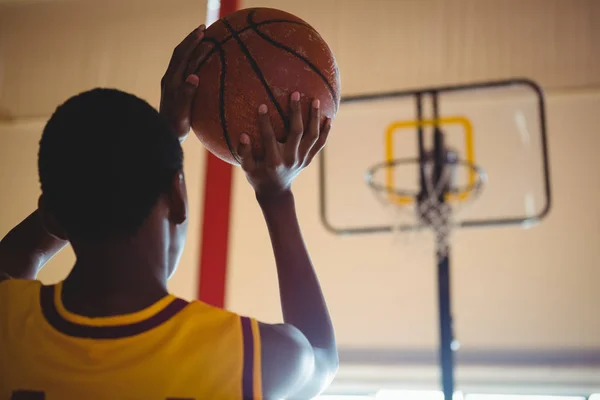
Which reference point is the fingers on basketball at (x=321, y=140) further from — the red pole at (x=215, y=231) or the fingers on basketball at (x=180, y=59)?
the red pole at (x=215, y=231)

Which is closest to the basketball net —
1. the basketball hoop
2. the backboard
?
the basketball hoop

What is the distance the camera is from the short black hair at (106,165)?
24.9 inches

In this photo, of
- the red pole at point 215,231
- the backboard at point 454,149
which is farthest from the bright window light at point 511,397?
the red pole at point 215,231

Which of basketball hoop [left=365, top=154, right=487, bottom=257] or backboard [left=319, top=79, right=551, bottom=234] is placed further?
backboard [left=319, top=79, right=551, bottom=234]

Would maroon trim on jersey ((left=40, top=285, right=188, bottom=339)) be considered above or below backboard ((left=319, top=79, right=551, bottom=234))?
below

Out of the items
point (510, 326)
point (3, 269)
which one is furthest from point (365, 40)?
point (3, 269)

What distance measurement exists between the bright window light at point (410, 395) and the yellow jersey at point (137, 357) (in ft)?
9.30

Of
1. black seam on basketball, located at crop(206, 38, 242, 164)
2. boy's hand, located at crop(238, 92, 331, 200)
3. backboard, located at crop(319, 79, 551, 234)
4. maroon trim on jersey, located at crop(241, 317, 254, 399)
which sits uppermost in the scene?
backboard, located at crop(319, 79, 551, 234)

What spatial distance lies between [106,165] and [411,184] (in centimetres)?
289

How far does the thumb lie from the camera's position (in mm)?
774

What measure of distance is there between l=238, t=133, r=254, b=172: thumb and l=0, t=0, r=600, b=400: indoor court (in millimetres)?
2169

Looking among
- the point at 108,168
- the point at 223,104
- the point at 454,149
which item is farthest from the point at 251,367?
the point at 454,149

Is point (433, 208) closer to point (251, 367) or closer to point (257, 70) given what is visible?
point (257, 70)

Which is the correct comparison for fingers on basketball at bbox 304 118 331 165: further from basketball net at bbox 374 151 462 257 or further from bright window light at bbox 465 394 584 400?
bright window light at bbox 465 394 584 400
